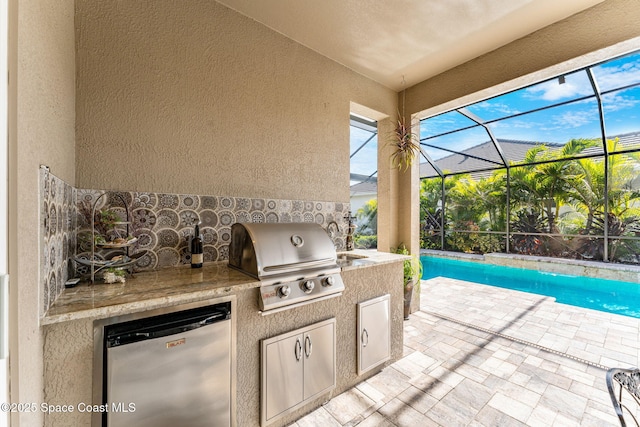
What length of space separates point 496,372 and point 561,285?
5315 millimetres

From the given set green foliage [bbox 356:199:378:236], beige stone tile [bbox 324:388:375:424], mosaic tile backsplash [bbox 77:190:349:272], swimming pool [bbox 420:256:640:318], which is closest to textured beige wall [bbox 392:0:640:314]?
beige stone tile [bbox 324:388:375:424]

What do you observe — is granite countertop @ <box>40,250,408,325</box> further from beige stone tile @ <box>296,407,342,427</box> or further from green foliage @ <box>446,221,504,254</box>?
green foliage @ <box>446,221,504,254</box>

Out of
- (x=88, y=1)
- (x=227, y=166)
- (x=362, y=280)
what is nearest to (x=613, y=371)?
(x=362, y=280)

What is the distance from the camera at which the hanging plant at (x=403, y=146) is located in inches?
141

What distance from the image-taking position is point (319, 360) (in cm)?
201

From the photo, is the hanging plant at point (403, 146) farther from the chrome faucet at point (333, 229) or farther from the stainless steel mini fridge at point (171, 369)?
the stainless steel mini fridge at point (171, 369)

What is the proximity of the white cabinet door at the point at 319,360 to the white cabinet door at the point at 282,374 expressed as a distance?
0.06 meters

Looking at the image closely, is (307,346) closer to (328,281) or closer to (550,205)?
(328,281)

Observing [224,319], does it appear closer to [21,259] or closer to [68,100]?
[21,259]

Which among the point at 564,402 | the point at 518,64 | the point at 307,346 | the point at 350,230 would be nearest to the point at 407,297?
the point at 350,230

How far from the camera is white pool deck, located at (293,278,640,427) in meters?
1.99

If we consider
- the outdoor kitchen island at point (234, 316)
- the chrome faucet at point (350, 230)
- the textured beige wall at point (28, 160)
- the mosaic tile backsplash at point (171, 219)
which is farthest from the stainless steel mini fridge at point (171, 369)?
the chrome faucet at point (350, 230)

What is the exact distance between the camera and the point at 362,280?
93.4 inches

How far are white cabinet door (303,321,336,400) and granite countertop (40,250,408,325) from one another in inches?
28.0
